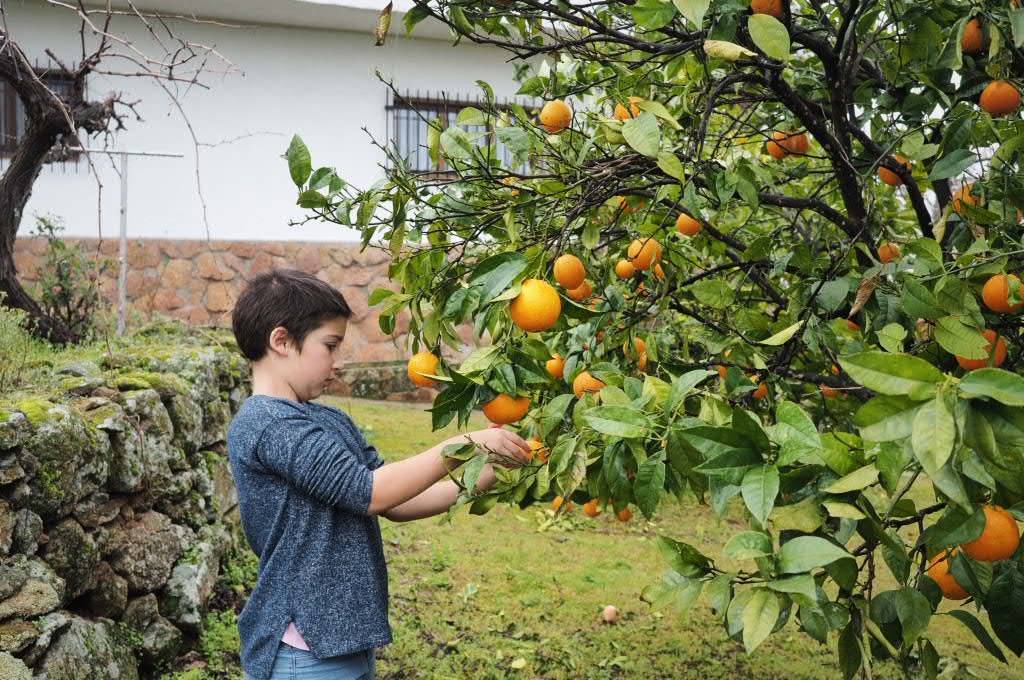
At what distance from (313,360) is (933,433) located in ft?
4.22

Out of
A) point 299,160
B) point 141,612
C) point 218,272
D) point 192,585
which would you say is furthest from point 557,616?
point 218,272

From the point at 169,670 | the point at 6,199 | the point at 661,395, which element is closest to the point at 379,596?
the point at 661,395

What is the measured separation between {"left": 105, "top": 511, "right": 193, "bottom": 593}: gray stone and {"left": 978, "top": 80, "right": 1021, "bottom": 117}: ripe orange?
2587 mm

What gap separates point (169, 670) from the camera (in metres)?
2.75

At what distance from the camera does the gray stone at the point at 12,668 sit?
74.7 inches

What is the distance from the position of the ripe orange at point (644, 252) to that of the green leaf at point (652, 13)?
527 millimetres

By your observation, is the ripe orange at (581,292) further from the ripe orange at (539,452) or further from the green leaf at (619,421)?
the green leaf at (619,421)

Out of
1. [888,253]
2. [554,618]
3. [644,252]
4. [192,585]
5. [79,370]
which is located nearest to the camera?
[644,252]

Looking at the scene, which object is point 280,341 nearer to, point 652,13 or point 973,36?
point 652,13

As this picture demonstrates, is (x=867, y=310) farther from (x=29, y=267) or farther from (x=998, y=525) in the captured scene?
(x=29, y=267)

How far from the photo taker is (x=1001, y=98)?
1.64m

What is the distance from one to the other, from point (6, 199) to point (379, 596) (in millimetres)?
3810

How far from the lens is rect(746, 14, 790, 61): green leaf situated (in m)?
1.27

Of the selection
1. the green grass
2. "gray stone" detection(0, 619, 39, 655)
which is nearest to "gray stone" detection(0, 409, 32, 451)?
"gray stone" detection(0, 619, 39, 655)
